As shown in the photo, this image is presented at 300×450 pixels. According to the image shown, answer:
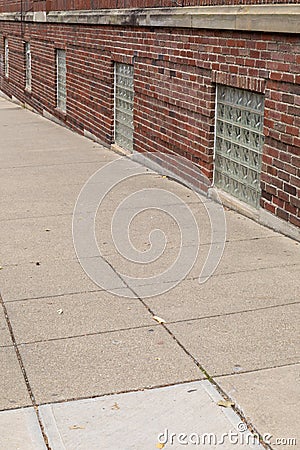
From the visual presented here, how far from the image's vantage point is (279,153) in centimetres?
750

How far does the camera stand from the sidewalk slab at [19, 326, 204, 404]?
4391 mm

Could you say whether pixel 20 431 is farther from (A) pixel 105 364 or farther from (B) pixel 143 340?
(B) pixel 143 340

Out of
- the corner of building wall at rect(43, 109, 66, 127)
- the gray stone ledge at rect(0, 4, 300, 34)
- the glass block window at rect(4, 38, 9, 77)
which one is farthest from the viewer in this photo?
the glass block window at rect(4, 38, 9, 77)

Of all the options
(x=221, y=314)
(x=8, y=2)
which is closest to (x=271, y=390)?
(x=221, y=314)

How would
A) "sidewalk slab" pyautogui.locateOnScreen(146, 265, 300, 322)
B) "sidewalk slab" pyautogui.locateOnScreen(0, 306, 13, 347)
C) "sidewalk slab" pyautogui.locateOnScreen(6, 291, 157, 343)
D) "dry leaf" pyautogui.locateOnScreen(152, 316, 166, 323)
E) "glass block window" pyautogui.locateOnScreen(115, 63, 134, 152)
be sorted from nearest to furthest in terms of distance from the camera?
1. "sidewalk slab" pyautogui.locateOnScreen(0, 306, 13, 347)
2. "sidewalk slab" pyautogui.locateOnScreen(6, 291, 157, 343)
3. "dry leaf" pyautogui.locateOnScreen(152, 316, 166, 323)
4. "sidewalk slab" pyautogui.locateOnScreen(146, 265, 300, 322)
5. "glass block window" pyautogui.locateOnScreen(115, 63, 134, 152)

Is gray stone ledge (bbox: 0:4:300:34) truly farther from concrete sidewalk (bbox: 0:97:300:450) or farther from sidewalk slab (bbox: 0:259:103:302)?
sidewalk slab (bbox: 0:259:103:302)

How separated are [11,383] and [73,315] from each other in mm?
1137

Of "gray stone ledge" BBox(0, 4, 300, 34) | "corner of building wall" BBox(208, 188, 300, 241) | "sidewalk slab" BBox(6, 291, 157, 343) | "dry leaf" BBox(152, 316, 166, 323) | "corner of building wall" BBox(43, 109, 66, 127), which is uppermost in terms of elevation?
"gray stone ledge" BBox(0, 4, 300, 34)

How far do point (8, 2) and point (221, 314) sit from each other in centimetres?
2070

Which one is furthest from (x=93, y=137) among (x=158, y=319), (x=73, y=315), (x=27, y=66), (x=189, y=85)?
(x=158, y=319)

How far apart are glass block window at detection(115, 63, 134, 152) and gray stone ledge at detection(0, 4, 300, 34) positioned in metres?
0.79

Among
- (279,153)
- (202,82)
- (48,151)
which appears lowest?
(48,151)

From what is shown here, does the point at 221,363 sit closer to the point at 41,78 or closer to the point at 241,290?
the point at 241,290

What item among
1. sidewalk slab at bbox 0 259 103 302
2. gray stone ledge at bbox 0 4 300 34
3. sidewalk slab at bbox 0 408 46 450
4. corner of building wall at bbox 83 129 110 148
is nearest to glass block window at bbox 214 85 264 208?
gray stone ledge at bbox 0 4 300 34
